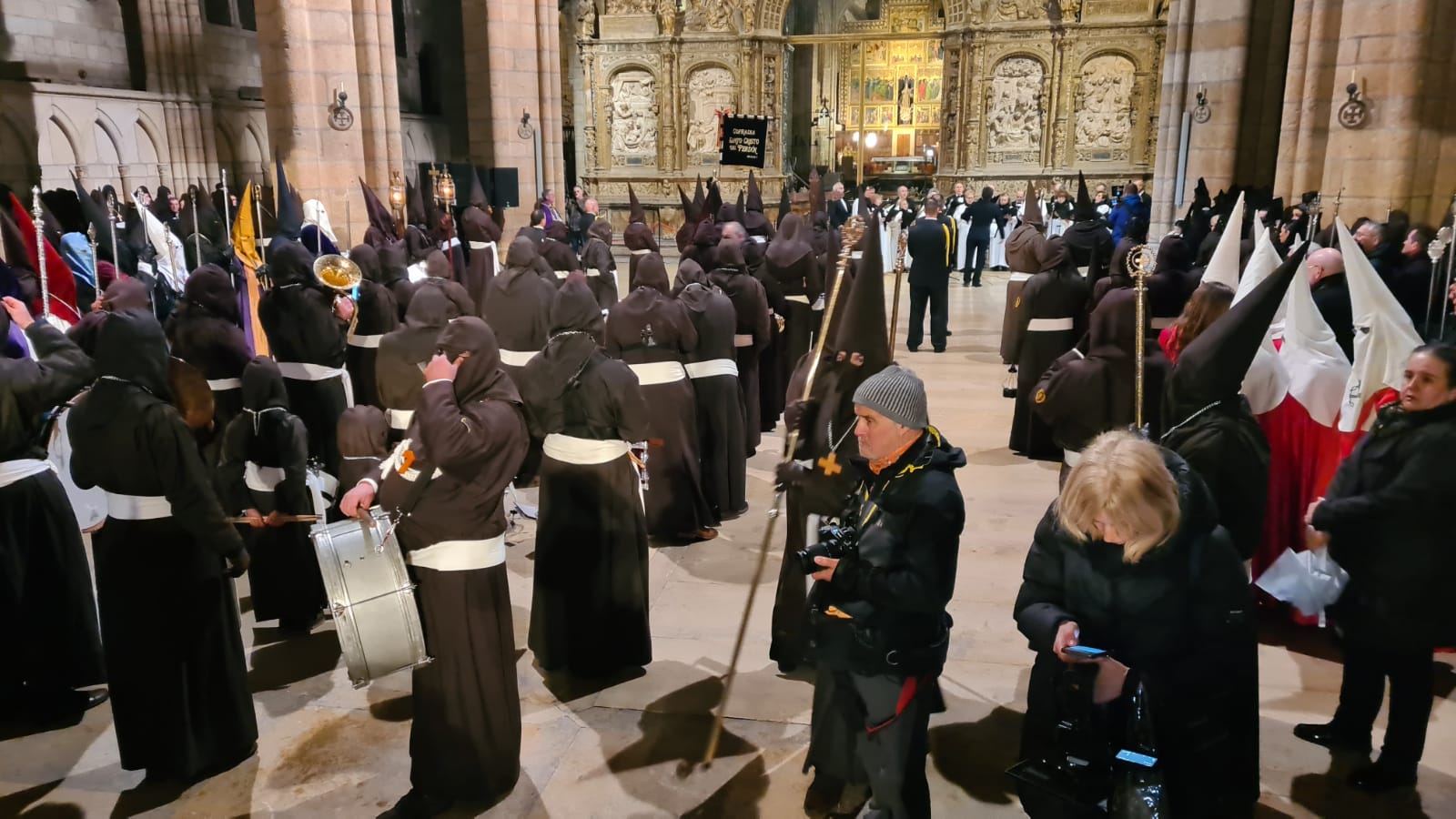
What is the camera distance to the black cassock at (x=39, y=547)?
14.0ft

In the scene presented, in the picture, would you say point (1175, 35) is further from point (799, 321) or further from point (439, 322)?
point (439, 322)

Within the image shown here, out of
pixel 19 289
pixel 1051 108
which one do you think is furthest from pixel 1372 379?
pixel 1051 108

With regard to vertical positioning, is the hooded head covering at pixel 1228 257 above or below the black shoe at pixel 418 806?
above

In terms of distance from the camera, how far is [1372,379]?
4.87m

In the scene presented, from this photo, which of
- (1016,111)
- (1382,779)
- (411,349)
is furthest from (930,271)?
(1016,111)

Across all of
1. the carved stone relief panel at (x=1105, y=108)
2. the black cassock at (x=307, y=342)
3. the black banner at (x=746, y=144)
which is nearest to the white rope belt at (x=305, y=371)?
the black cassock at (x=307, y=342)

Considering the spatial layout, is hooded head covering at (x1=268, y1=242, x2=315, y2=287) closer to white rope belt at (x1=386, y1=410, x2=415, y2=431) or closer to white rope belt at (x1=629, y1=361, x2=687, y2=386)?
white rope belt at (x1=386, y1=410, x2=415, y2=431)

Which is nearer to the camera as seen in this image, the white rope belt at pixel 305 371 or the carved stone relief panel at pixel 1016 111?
the white rope belt at pixel 305 371

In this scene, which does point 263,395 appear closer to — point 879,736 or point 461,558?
point 461,558

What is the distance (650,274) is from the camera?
6.04 meters

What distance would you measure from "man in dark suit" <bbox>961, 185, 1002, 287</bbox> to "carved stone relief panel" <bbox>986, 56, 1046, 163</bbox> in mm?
5228

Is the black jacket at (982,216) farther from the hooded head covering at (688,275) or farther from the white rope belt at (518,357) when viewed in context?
the white rope belt at (518,357)

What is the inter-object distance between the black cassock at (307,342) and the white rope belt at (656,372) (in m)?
1.90

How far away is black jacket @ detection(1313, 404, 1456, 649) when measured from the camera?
361 cm
